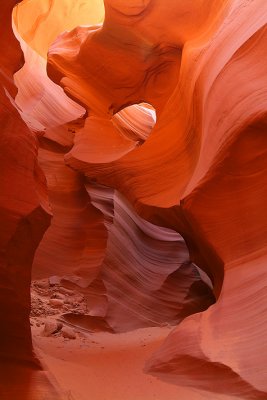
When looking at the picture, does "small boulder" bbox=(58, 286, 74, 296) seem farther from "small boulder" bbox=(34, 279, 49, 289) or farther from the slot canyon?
"small boulder" bbox=(34, 279, 49, 289)

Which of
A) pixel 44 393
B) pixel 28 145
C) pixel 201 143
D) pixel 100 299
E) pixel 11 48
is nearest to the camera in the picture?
pixel 44 393

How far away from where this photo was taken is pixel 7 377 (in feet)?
13.4

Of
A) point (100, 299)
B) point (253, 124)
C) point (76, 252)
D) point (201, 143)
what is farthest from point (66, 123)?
point (253, 124)

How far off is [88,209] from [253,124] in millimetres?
4810

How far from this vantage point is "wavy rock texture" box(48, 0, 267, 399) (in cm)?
491

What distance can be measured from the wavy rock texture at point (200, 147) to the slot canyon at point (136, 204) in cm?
2

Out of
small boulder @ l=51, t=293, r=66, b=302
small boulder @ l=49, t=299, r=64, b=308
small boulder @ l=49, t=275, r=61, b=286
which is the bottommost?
small boulder @ l=49, t=299, r=64, b=308

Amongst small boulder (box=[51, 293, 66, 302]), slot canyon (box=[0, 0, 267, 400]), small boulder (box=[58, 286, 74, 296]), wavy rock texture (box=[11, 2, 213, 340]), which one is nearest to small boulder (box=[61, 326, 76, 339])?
slot canyon (box=[0, 0, 267, 400])

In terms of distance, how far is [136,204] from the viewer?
7359 mm

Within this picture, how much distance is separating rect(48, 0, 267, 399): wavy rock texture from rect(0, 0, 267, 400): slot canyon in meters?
0.02

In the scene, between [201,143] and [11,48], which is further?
[201,143]

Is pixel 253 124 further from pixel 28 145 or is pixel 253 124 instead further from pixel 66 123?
pixel 66 123

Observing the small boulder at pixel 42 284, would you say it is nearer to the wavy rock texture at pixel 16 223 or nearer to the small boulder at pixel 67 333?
the small boulder at pixel 67 333

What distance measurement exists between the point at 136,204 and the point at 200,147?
1406 mm
